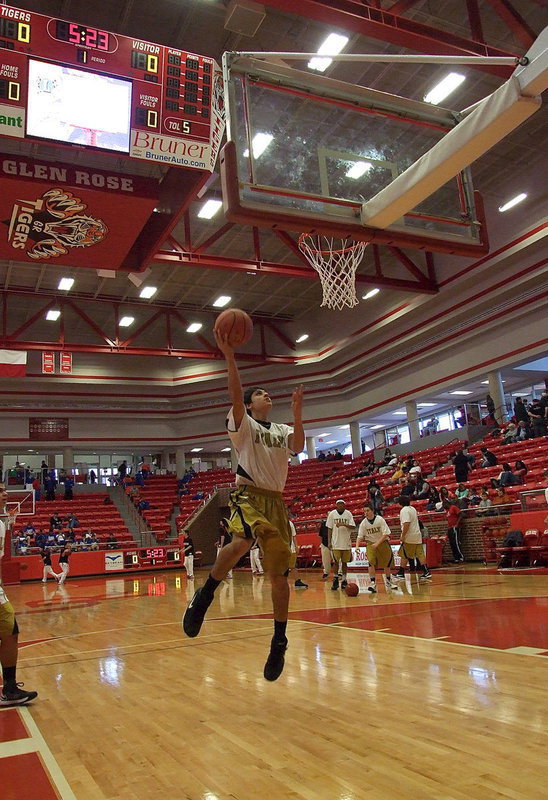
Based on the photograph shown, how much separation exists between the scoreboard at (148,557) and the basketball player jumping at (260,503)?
20201 millimetres

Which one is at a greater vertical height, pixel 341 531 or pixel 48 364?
pixel 48 364

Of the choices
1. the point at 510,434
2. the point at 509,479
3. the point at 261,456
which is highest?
the point at 510,434

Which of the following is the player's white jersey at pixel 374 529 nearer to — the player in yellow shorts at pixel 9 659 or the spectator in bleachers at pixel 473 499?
the spectator in bleachers at pixel 473 499

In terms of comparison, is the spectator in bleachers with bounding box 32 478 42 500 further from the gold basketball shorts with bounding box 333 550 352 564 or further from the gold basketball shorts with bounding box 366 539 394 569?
the gold basketball shorts with bounding box 366 539 394 569

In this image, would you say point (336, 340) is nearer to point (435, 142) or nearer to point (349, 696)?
point (435, 142)

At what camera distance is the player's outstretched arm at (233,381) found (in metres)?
3.68

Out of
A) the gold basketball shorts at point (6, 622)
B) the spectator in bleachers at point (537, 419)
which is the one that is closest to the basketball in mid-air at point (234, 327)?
the gold basketball shorts at point (6, 622)

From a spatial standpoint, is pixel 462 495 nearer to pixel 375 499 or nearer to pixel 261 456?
pixel 375 499

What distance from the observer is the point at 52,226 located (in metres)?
10.5

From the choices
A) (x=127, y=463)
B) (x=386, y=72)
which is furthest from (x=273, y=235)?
(x=127, y=463)

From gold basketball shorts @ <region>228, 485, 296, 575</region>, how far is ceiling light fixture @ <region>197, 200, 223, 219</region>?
1369cm

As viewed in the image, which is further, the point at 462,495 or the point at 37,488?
the point at 37,488

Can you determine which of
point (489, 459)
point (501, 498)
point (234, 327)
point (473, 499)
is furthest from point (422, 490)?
point (234, 327)

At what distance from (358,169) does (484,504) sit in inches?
365
